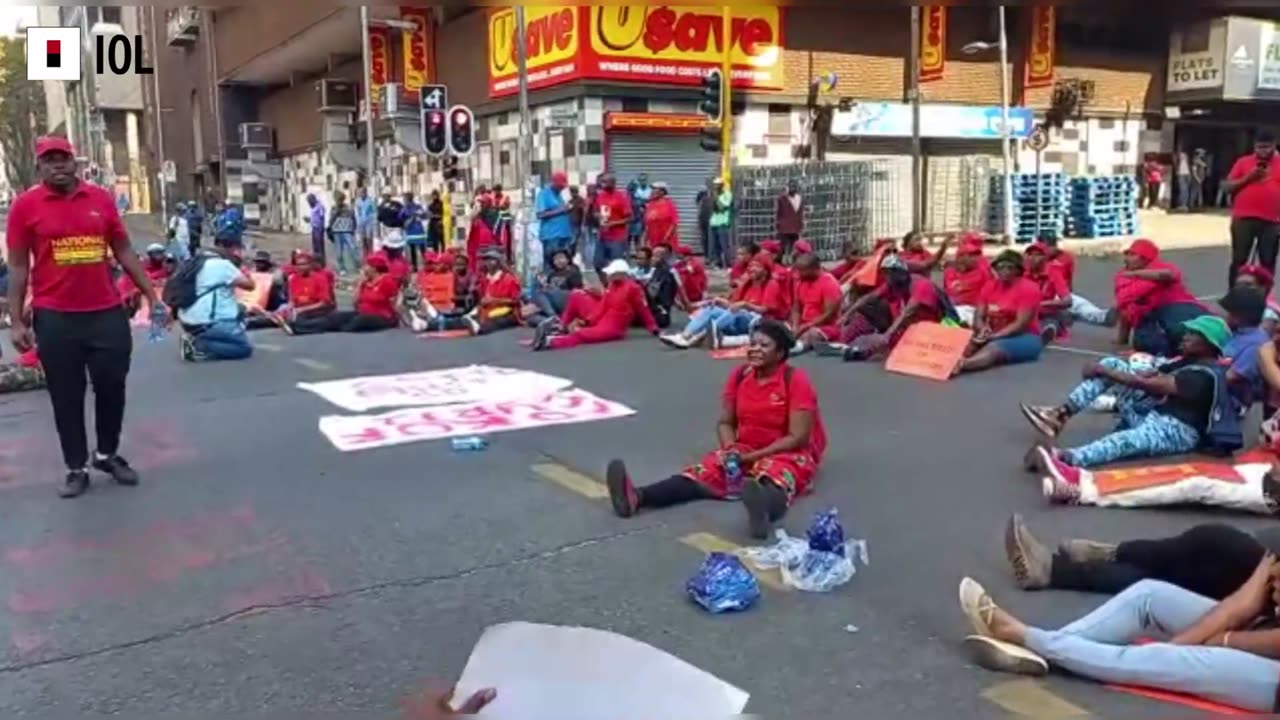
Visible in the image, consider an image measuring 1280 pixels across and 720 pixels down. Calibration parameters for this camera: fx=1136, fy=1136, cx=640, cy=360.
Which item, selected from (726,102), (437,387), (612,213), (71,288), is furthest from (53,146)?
(726,102)

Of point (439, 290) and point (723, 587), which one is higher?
point (439, 290)

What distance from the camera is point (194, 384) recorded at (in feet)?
33.0

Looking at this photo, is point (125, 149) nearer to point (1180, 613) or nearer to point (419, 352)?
point (419, 352)

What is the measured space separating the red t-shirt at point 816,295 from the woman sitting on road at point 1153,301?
3144 millimetres

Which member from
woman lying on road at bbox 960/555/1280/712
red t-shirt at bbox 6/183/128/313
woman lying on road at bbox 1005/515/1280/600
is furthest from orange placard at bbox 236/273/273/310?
woman lying on road at bbox 960/555/1280/712

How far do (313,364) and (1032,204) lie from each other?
768 inches

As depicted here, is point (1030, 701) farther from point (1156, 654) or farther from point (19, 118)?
point (19, 118)

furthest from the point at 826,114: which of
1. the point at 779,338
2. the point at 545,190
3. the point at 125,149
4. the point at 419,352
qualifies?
the point at 125,149

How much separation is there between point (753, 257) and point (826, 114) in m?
13.3

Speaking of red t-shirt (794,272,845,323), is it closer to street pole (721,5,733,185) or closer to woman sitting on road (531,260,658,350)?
woman sitting on road (531,260,658,350)

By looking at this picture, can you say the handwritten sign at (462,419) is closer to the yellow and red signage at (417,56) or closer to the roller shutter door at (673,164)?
the roller shutter door at (673,164)

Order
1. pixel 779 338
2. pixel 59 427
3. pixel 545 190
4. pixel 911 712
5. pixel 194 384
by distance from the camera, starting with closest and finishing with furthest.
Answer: pixel 911 712 → pixel 779 338 → pixel 59 427 → pixel 194 384 → pixel 545 190

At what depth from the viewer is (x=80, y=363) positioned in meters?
6.08

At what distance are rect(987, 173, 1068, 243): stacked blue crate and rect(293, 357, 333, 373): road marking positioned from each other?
18602 mm
